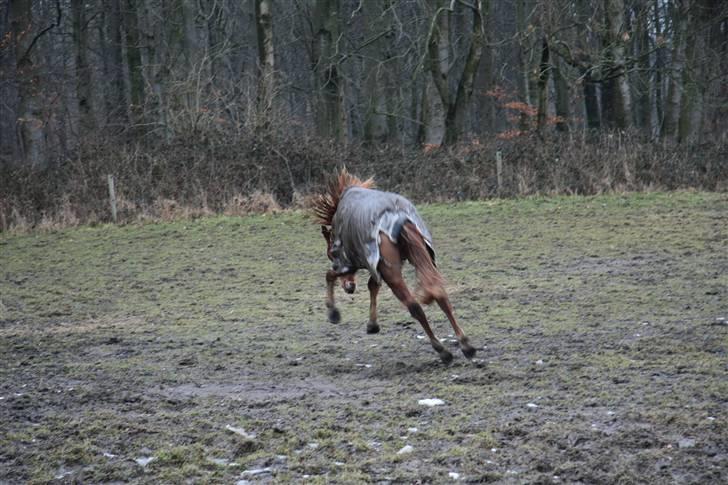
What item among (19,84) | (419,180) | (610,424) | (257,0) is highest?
(257,0)

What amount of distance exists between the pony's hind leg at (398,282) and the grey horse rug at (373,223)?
0.17 feet

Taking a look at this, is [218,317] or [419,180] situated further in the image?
[419,180]

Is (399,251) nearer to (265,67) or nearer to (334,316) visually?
(334,316)

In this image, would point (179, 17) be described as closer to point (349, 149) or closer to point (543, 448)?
point (349, 149)

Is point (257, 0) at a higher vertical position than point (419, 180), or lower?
higher

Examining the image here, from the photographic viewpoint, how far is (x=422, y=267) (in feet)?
24.4

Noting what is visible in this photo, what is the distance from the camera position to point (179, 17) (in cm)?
3169

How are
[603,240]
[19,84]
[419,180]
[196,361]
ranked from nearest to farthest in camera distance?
[196,361] < [603,240] < [419,180] < [19,84]

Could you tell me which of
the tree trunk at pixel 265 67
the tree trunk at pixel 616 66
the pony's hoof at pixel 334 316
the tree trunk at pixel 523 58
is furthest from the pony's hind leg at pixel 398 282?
the tree trunk at pixel 523 58

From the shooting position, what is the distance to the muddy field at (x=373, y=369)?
5.06 m

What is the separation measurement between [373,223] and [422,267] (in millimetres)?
544

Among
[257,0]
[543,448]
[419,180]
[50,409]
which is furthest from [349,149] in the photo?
[543,448]

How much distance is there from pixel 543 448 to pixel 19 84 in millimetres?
21744

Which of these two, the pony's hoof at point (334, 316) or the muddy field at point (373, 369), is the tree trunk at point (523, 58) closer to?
the muddy field at point (373, 369)
